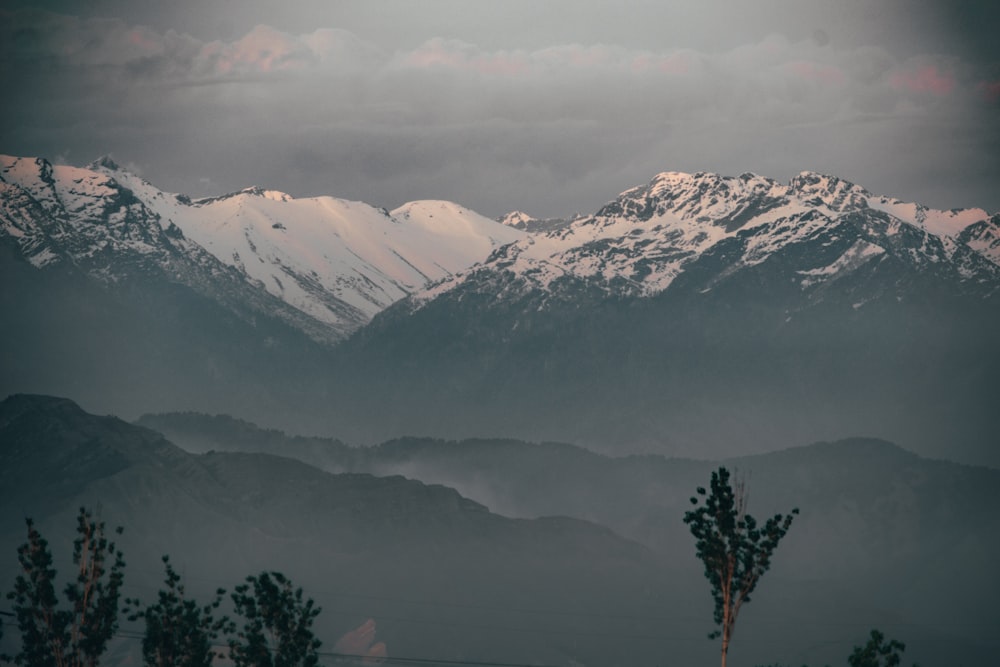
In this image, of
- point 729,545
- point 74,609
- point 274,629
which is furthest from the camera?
point 274,629

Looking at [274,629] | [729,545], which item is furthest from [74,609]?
[729,545]

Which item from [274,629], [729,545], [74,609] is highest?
[729,545]

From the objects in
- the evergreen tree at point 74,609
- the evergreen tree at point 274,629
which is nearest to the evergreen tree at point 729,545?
the evergreen tree at point 274,629

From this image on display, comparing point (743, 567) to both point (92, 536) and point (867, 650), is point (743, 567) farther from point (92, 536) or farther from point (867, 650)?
point (92, 536)

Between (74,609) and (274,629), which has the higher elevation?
(274,629)

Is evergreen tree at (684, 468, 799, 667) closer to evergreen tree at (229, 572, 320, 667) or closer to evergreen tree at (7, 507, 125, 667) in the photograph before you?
evergreen tree at (229, 572, 320, 667)

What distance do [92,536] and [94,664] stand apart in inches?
706

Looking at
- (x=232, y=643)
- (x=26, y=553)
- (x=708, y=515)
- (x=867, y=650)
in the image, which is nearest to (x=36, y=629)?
(x=26, y=553)

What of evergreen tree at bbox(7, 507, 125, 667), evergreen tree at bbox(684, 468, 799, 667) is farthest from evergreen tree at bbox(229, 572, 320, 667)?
evergreen tree at bbox(684, 468, 799, 667)

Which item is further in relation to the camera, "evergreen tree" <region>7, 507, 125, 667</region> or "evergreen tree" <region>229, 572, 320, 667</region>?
"evergreen tree" <region>229, 572, 320, 667</region>

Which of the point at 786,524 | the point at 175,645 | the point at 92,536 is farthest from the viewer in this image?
the point at 175,645

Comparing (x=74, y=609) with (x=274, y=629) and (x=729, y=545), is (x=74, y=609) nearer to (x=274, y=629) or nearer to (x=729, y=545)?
(x=274, y=629)

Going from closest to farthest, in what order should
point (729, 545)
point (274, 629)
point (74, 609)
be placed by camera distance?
point (729, 545), point (74, 609), point (274, 629)

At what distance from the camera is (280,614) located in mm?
196250
